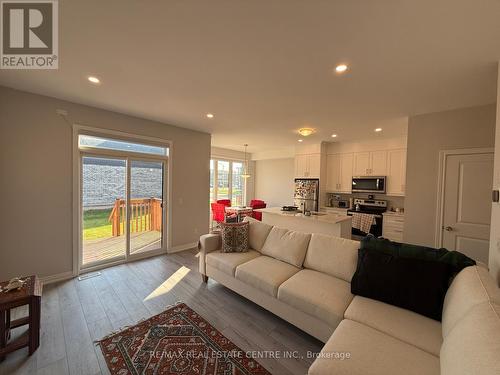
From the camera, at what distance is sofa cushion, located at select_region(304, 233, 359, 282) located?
2137 millimetres

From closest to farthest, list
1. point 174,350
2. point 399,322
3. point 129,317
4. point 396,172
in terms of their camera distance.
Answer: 1. point 399,322
2. point 174,350
3. point 129,317
4. point 396,172

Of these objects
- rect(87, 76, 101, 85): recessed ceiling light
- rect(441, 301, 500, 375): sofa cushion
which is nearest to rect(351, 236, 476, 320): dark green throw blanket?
rect(441, 301, 500, 375): sofa cushion

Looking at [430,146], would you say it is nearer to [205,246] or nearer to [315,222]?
[315,222]

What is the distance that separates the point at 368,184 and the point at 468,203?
2.50m

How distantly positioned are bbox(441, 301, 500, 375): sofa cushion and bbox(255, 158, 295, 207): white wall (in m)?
6.53

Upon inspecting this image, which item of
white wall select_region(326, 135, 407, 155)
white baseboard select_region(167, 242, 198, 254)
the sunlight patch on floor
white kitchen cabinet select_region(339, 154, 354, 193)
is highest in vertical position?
white wall select_region(326, 135, 407, 155)

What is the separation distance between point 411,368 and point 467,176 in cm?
313

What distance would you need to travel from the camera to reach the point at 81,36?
66.2 inches

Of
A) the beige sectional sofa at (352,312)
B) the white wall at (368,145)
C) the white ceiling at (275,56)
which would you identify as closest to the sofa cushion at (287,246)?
the beige sectional sofa at (352,312)

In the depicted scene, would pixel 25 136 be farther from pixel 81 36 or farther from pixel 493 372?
pixel 493 372

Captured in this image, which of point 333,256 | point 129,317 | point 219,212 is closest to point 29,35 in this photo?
point 129,317

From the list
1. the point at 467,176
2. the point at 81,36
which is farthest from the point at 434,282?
the point at 81,36

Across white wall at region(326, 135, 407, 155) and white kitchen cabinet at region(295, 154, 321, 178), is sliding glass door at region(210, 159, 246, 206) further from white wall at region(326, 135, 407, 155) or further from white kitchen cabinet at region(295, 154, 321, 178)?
white wall at region(326, 135, 407, 155)

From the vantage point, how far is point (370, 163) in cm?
543
